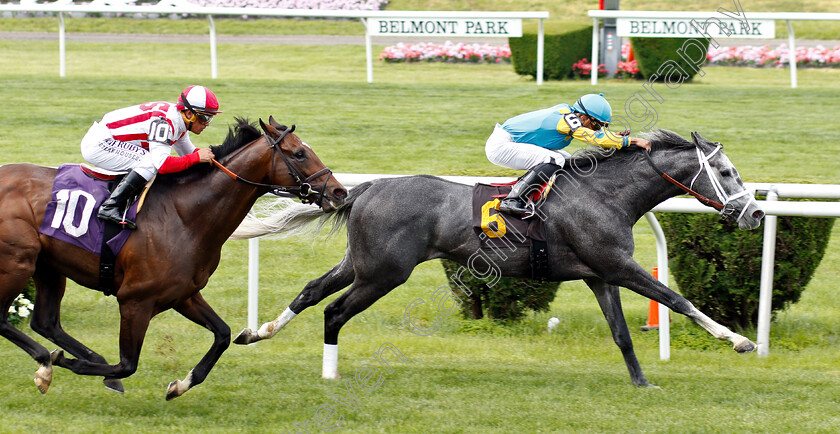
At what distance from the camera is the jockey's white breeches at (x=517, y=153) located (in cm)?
504

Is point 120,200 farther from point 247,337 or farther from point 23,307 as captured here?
point 23,307

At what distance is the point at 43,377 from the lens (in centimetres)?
430

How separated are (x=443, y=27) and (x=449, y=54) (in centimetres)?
465

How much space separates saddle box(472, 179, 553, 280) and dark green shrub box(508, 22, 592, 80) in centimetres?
870

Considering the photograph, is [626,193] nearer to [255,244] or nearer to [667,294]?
[667,294]

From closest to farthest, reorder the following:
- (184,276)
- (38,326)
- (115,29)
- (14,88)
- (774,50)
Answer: (184,276) < (38,326) < (14,88) < (774,50) < (115,29)

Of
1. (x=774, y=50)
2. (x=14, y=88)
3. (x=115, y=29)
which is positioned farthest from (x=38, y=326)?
(x=115, y=29)

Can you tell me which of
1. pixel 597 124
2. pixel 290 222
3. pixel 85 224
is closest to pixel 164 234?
pixel 85 224

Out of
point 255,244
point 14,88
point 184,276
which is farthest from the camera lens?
point 14,88

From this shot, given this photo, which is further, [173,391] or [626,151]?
[626,151]

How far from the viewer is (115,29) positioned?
21312 mm

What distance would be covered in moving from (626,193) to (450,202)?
0.93 m

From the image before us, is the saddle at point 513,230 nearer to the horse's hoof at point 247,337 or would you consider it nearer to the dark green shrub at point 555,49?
the horse's hoof at point 247,337

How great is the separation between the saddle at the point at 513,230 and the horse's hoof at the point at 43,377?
219cm
